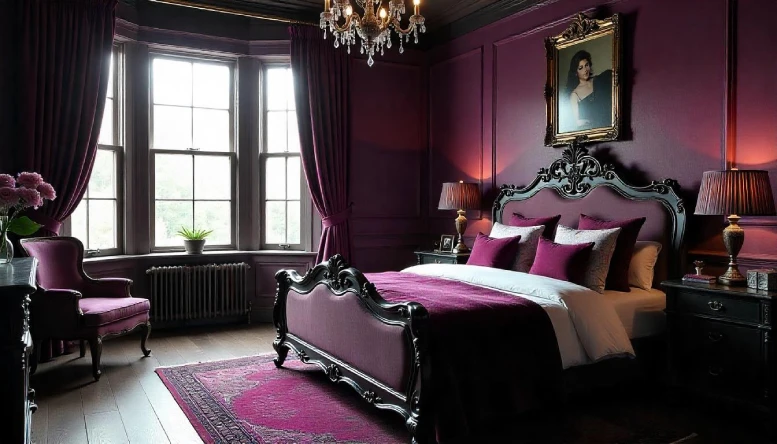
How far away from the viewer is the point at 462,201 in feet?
17.1

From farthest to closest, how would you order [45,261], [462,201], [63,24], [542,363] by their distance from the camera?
[462,201] < [63,24] < [45,261] < [542,363]

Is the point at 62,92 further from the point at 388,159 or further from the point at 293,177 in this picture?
the point at 388,159

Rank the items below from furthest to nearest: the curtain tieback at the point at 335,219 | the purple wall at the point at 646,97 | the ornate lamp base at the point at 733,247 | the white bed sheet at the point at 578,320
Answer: the curtain tieback at the point at 335,219 < the purple wall at the point at 646,97 < the ornate lamp base at the point at 733,247 < the white bed sheet at the point at 578,320

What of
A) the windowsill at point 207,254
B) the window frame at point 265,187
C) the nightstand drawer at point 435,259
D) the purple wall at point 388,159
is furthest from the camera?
the purple wall at point 388,159

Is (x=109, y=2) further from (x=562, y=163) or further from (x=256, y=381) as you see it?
(x=562, y=163)

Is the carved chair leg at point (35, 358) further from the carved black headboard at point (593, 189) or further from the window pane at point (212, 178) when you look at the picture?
the carved black headboard at point (593, 189)

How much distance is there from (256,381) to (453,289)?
4.71ft

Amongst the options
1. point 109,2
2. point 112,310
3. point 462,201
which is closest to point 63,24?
point 109,2

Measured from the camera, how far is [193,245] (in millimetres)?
5395

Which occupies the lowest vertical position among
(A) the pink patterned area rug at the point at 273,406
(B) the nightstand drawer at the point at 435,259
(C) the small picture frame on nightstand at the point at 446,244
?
(A) the pink patterned area rug at the point at 273,406

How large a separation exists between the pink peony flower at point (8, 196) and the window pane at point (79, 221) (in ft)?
6.46

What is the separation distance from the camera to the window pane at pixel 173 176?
5379 millimetres

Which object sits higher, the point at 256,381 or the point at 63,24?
the point at 63,24

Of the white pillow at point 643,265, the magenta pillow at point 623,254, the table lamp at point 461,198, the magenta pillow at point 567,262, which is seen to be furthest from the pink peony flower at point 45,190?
the white pillow at point 643,265
